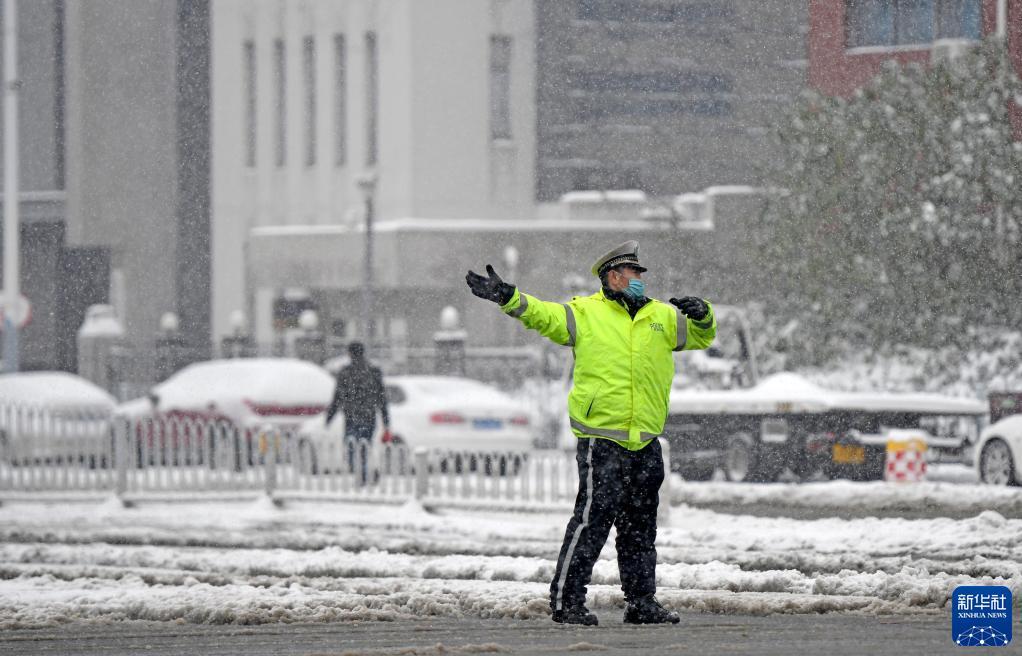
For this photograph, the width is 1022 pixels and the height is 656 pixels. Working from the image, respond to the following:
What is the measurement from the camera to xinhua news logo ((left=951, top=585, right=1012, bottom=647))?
823cm

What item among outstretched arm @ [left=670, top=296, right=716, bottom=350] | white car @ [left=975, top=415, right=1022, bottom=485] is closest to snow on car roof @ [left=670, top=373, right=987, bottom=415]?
white car @ [left=975, top=415, right=1022, bottom=485]

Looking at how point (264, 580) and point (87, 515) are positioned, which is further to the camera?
point (87, 515)

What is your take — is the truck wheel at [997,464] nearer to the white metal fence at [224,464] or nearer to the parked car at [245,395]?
the white metal fence at [224,464]

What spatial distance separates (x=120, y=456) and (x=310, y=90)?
32.4m

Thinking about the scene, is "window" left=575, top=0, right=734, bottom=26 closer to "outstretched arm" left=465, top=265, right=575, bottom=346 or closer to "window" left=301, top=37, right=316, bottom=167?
"window" left=301, top=37, right=316, bottom=167

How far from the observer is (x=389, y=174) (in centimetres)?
4866

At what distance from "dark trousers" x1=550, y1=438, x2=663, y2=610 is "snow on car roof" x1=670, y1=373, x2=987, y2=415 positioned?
13.3m

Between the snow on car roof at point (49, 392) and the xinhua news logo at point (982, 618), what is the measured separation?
63.0ft

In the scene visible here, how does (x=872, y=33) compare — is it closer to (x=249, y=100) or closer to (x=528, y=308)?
(x=249, y=100)

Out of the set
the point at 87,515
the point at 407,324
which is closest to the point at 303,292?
the point at 407,324

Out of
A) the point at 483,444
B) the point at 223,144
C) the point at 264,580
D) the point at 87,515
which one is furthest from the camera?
the point at 223,144

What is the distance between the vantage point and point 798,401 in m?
22.2

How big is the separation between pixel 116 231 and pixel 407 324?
462 inches

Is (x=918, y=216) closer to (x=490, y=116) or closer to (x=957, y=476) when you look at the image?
(x=957, y=476)
